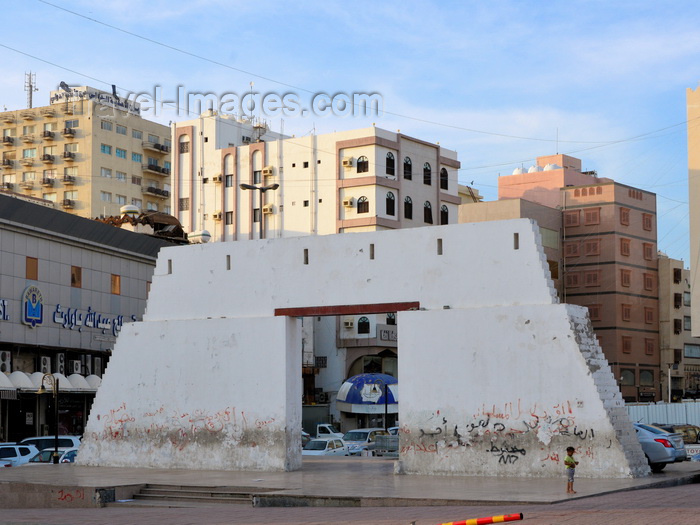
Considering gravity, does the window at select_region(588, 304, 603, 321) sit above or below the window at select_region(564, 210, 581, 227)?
below

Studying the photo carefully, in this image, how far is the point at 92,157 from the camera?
78.1 meters

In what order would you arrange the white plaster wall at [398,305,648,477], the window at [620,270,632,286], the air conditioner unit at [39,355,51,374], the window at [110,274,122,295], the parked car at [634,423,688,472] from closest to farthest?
the white plaster wall at [398,305,648,477] → the parked car at [634,423,688,472] → the air conditioner unit at [39,355,51,374] → the window at [110,274,122,295] → the window at [620,270,632,286]

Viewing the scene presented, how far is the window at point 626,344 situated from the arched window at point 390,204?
16568 millimetres

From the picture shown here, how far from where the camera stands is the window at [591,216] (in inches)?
2579

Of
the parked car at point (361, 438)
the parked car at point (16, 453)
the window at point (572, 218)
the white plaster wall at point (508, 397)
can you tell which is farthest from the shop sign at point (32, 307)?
the window at point (572, 218)

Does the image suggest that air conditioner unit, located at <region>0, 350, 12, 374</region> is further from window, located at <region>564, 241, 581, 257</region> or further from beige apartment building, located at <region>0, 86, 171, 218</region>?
beige apartment building, located at <region>0, 86, 171, 218</region>

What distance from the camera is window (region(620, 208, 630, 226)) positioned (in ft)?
216

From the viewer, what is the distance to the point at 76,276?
1631 inches

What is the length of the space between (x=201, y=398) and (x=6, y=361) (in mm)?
16485

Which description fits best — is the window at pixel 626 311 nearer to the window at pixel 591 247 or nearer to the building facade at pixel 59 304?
the window at pixel 591 247

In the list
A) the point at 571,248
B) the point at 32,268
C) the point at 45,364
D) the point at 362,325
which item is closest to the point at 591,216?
the point at 571,248

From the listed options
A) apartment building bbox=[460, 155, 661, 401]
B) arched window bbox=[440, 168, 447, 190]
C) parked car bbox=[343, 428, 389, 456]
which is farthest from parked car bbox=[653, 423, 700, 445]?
arched window bbox=[440, 168, 447, 190]

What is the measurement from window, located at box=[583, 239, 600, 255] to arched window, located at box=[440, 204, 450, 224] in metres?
8.90

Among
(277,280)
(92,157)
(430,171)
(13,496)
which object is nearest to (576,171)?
(430,171)
